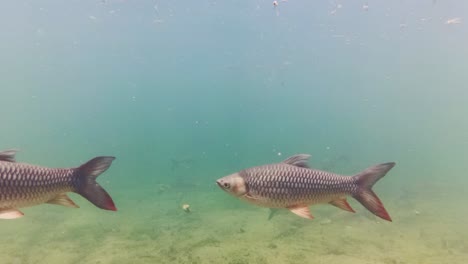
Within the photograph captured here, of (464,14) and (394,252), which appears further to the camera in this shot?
(464,14)

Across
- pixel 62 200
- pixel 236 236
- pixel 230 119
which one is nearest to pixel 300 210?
pixel 62 200

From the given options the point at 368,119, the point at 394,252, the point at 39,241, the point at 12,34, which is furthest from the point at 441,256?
the point at 368,119

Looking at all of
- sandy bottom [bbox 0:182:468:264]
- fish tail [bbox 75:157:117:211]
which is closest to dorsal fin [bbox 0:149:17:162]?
fish tail [bbox 75:157:117:211]

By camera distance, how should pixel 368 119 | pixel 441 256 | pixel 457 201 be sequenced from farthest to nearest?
pixel 368 119
pixel 457 201
pixel 441 256

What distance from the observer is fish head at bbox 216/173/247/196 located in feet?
14.6

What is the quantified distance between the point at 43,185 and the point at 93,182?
0.54 metres

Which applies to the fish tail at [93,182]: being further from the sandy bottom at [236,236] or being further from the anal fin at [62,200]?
the sandy bottom at [236,236]

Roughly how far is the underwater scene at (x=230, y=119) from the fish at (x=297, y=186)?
0.06 ft

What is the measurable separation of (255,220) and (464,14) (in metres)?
51.0

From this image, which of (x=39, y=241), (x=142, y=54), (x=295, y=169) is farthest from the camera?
(x=142, y=54)

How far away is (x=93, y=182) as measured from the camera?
4.12 metres

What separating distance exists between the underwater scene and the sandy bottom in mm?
70

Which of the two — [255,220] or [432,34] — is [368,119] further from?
[255,220]

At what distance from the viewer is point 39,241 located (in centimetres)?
973
